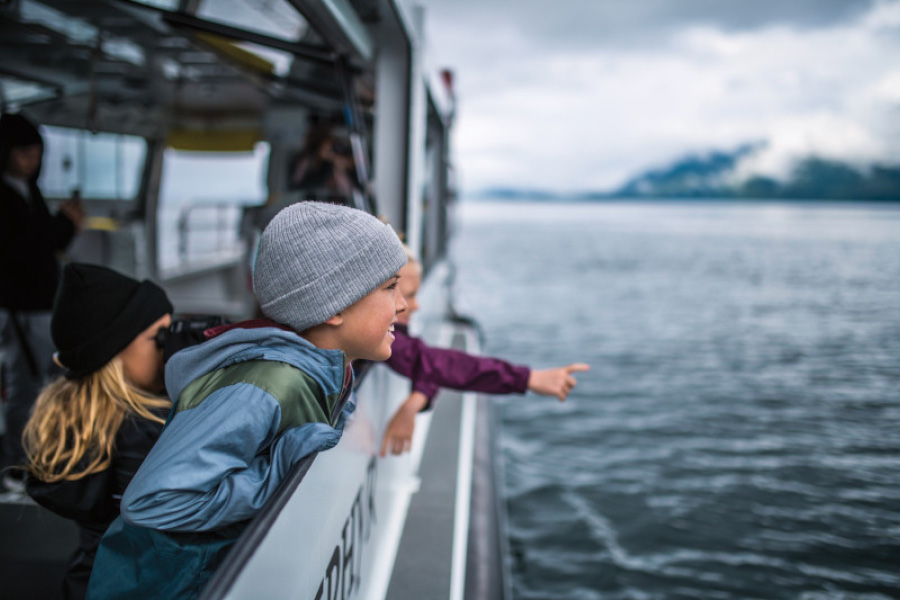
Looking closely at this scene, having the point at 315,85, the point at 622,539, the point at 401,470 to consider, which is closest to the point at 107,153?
the point at 315,85

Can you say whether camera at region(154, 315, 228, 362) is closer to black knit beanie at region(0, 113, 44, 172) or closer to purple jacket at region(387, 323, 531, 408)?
purple jacket at region(387, 323, 531, 408)

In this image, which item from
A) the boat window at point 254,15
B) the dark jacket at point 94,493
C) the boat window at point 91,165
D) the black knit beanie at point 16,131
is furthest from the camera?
the boat window at point 91,165

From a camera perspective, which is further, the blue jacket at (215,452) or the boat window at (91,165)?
the boat window at (91,165)

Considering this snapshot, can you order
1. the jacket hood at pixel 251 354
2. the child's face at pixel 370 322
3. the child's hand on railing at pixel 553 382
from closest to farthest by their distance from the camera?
the jacket hood at pixel 251 354
the child's face at pixel 370 322
the child's hand on railing at pixel 553 382

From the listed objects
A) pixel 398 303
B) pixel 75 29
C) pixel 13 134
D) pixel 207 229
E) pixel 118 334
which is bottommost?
pixel 118 334

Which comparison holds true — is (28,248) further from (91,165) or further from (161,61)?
(91,165)

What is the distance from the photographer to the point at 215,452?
1085 millimetres

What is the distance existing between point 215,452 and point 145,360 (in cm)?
81

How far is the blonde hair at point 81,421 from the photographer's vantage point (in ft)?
5.12

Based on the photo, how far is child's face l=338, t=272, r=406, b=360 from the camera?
4.58 ft

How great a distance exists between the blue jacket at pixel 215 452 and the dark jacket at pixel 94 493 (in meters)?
0.35

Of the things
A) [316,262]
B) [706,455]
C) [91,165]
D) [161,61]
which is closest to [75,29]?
[161,61]

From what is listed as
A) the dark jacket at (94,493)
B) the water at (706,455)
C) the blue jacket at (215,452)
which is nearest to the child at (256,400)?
the blue jacket at (215,452)

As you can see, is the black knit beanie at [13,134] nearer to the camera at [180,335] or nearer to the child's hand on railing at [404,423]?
the camera at [180,335]
